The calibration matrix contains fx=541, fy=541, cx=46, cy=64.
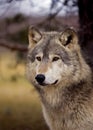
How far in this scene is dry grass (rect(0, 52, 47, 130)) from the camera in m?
14.0

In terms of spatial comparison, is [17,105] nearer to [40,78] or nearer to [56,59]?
[56,59]

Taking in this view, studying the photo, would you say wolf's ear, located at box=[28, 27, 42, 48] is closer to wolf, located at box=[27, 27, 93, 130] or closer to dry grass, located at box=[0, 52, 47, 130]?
wolf, located at box=[27, 27, 93, 130]

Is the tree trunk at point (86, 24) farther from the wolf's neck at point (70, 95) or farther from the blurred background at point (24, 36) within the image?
the wolf's neck at point (70, 95)

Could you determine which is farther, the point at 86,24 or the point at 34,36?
the point at 86,24

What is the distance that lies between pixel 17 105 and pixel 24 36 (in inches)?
129

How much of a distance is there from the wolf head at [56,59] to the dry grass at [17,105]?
4.78 metres

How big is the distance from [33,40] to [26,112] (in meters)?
8.42

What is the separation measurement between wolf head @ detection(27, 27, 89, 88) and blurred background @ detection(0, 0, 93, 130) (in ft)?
2.50

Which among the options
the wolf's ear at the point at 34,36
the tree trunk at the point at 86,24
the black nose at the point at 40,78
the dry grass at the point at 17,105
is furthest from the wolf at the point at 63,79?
the dry grass at the point at 17,105

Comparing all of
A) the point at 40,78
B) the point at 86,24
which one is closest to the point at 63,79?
the point at 40,78

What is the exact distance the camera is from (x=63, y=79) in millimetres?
8023

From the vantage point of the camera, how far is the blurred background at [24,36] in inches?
423

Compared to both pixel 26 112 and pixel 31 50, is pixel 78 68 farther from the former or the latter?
pixel 26 112

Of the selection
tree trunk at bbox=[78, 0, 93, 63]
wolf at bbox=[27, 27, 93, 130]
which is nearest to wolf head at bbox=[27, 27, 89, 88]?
wolf at bbox=[27, 27, 93, 130]
